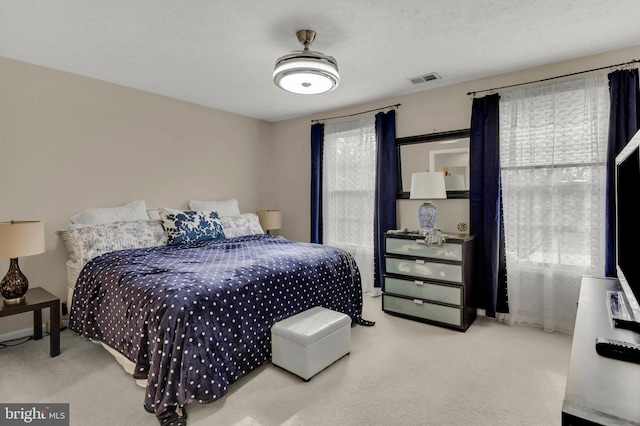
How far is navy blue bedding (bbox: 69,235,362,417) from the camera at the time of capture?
1782 mm

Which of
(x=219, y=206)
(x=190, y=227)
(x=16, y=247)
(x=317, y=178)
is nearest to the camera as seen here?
(x=16, y=247)

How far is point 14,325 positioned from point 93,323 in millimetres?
1021

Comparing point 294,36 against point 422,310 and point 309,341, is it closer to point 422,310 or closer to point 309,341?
point 309,341

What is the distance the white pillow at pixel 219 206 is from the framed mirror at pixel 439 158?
2.17 metres

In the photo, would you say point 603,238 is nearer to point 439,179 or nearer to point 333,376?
point 439,179

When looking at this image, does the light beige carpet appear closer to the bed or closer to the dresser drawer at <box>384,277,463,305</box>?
the bed

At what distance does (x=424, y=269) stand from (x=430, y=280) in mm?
118

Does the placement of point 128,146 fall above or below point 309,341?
above

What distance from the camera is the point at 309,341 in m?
2.12

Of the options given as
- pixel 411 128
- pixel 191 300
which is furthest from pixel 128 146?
pixel 411 128

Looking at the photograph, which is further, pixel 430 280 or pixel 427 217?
pixel 427 217

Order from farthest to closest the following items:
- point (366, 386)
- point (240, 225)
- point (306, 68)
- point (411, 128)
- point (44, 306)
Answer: point (240, 225) → point (411, 128) → point (44, 306) → point (306, 68) → point (366, 386)

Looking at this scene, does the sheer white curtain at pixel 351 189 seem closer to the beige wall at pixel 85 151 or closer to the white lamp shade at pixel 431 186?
the white lamp shade at pixel 431 186

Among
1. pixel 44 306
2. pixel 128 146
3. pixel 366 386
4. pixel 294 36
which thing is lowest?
pixel 366 386
